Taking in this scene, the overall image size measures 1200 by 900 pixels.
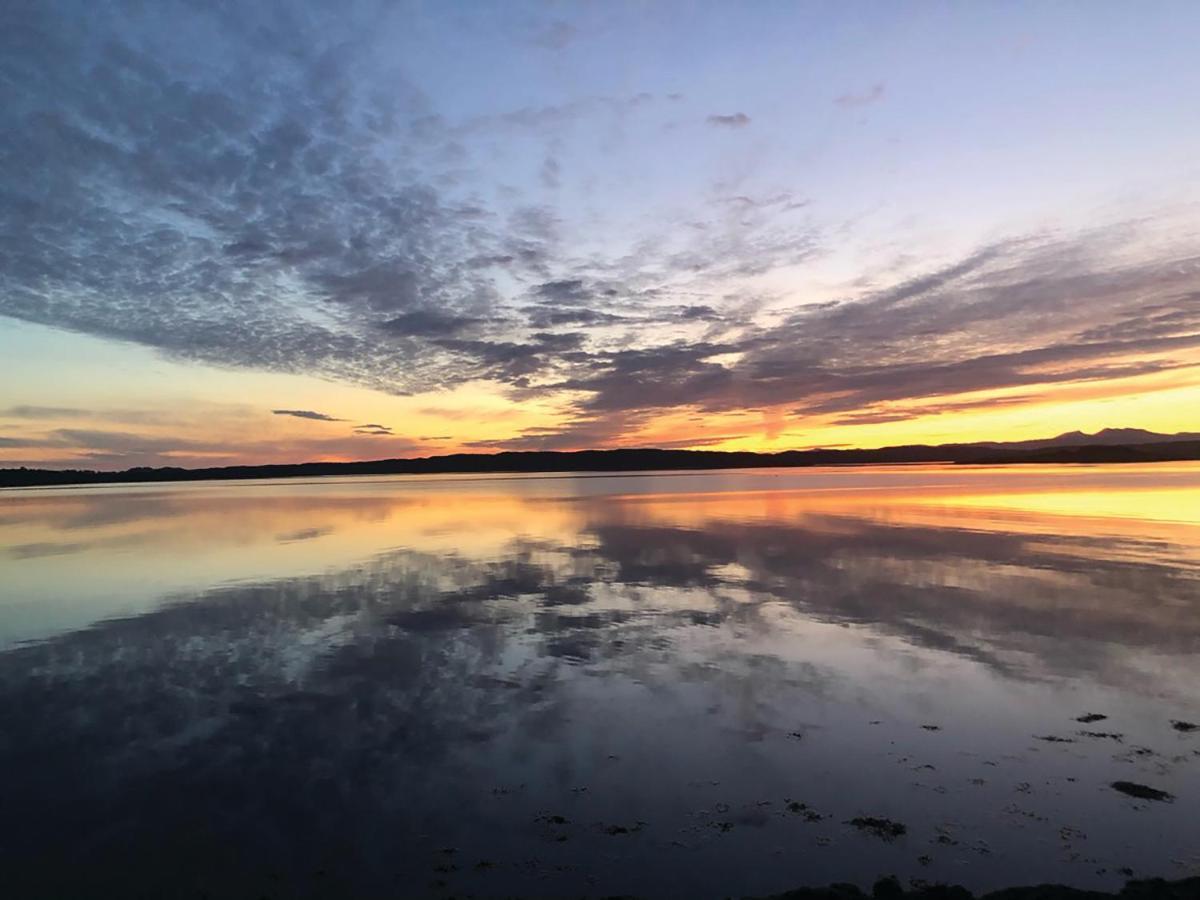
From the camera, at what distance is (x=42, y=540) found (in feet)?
84.1

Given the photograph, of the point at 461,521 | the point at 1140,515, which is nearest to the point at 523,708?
the point at 461,521

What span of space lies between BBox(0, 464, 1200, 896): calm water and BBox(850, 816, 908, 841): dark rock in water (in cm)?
6

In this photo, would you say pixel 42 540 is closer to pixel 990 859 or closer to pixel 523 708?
pixel 523 708

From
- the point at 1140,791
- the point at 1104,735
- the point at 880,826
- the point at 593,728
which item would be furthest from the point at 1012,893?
the point at 593,728

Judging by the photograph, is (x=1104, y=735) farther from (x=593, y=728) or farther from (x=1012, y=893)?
(x=593, y=728)

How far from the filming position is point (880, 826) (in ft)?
19.0

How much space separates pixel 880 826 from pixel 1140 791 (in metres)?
2.52

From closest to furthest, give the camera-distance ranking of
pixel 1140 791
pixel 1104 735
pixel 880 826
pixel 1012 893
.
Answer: pixel 1012 893 < pixel 880 826 < pixel 1140 791 < pixel 1104 735

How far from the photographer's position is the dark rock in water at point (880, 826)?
5664 mm

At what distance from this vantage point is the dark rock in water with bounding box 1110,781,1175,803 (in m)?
6.11

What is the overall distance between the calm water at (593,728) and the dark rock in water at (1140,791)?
13cm

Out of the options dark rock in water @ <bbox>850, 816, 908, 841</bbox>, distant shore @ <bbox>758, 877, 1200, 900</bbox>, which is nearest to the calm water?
dark rock in water @ <bbox>850, 816, 908, 841</bbox>

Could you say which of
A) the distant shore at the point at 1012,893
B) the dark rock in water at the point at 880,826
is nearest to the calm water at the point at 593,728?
the dark rock in water at the point at 880,826

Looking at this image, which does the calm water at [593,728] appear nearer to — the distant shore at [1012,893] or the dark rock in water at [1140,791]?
the dark rock in water at [1140,791]
